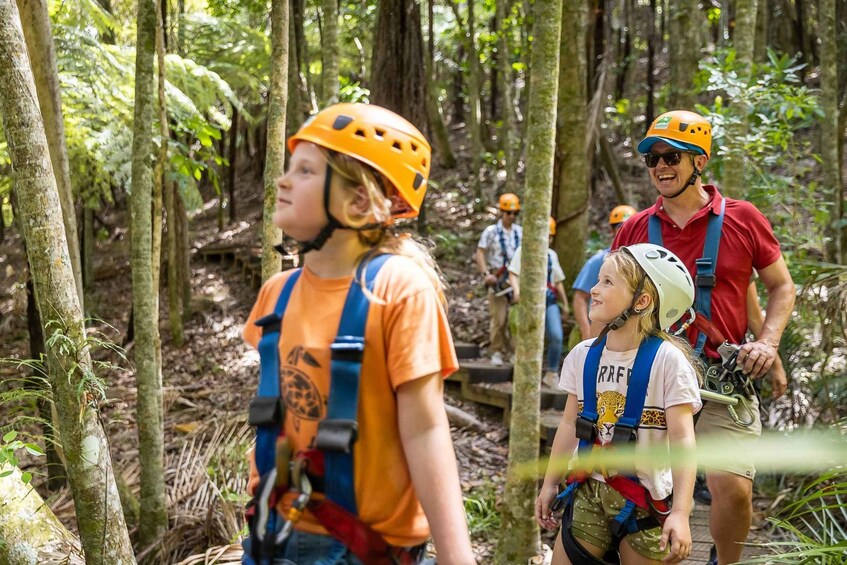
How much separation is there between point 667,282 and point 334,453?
5.86 feet

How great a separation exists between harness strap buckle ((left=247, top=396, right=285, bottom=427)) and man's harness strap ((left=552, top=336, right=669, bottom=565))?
144 cm

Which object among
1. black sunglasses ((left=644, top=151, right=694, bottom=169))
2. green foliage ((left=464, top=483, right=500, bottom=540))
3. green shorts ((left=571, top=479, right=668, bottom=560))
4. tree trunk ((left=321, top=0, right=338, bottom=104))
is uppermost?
tree trunk ((left=321, top=0, right=338, bottom=104))

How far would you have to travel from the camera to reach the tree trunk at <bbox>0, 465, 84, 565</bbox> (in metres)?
3.64

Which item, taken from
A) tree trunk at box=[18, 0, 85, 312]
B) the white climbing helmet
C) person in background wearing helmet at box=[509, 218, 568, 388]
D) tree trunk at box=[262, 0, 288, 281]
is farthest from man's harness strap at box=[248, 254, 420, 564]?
person in background wearing helmet at box=[509, 218, 568, 388]

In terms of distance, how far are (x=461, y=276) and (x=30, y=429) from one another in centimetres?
783

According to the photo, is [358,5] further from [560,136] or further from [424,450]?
[424,450]

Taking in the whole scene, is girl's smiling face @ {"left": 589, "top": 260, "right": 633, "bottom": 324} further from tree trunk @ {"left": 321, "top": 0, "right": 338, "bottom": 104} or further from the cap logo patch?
tree trunk @ {"left": 321, "top": 0, "right": 338, "bottom": 104}

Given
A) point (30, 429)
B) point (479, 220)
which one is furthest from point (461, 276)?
point (30, 429)

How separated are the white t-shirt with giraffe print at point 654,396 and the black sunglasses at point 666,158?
116cm

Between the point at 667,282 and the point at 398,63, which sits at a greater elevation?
the point at 398,63

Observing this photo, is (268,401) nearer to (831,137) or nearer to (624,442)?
(624,442)

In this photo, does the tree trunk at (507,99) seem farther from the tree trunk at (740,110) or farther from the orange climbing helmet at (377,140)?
the orange climbing helmet at (377,140)

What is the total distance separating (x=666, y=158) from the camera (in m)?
3.78

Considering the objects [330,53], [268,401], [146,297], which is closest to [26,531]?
[146,297]
